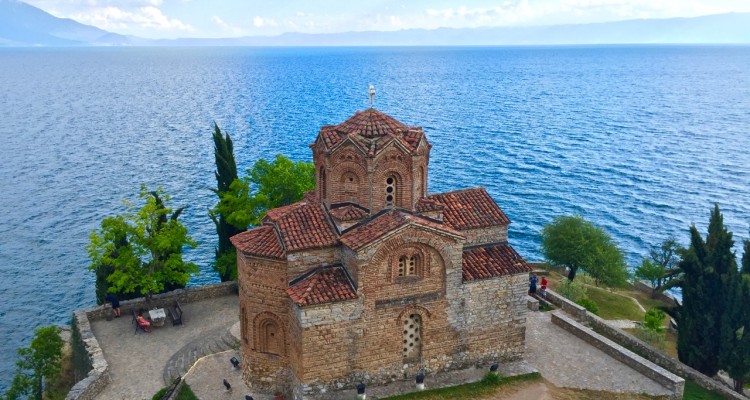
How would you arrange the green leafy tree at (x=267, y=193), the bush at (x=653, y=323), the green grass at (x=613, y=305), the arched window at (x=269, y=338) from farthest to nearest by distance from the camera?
the green leafy tree at (x=267, y=193) → the green grass at (x=613, y=305) → the bush at (x=653, y=323) → the arched window at (x=269, y=338)

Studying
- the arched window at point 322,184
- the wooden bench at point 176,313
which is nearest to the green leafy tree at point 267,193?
the wooden bench at point 176,313

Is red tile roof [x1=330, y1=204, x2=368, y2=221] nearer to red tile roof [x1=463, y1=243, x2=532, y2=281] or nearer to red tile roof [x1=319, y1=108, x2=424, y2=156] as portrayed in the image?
red tile roof [x1=319, y1=108, x2=424, y2=156]

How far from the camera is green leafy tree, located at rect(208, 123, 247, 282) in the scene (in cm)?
4156

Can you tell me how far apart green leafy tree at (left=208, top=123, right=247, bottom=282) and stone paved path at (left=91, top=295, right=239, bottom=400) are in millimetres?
2798

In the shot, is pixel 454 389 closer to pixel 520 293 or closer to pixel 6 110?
pixel 520 293

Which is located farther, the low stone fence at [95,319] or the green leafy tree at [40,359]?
the green leafy tree at [40,359]

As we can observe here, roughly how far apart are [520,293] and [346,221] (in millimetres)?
8973

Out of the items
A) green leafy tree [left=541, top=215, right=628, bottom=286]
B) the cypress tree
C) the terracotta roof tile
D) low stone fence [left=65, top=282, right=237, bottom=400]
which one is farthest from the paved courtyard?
green leafy tree [left=541, top=215, right=628, bottom=286]

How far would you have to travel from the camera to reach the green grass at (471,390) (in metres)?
26.1

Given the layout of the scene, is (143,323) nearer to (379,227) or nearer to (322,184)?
(322,184)

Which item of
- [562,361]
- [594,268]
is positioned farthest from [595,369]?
[594,268]

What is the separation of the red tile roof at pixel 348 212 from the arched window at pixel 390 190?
128 centimetres

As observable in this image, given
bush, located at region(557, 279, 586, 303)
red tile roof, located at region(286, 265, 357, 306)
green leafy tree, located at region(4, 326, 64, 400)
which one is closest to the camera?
red tile roof, located at region(286, 265, 357, 306)

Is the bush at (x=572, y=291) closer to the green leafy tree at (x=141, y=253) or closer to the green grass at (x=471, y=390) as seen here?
the green grass at (x=471, y=390)
